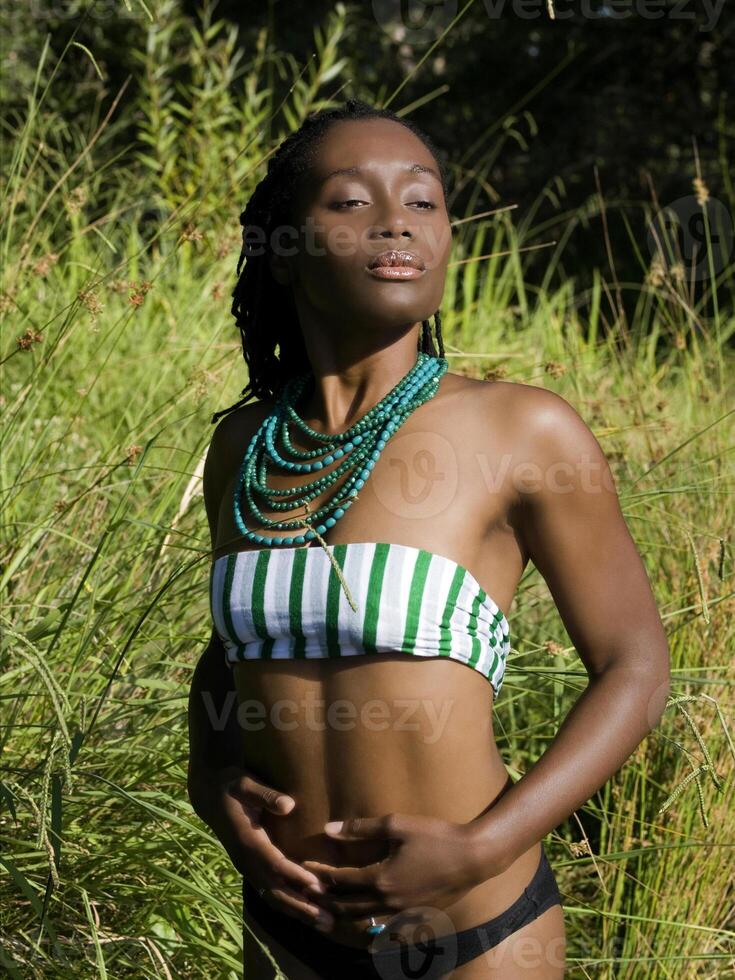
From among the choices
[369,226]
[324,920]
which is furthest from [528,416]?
[324,920]

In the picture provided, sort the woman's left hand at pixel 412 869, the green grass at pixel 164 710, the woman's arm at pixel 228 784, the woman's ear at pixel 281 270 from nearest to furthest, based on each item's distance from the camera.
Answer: the woman's left hand at pixel 412 869 < the woman's arm at pixel 228 784 < the woman's ear at pixel 281 270 < the green grass at pixel 164 710

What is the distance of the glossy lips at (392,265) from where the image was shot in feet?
5.63

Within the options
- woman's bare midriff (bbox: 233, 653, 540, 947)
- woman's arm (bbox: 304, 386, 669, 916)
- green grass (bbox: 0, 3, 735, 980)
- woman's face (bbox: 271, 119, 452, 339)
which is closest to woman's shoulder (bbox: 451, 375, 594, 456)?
woman's arm (bbox: 304, 386, 669, 916)

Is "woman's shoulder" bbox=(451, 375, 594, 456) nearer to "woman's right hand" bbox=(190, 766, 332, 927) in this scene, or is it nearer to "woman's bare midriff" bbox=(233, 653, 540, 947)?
"woman's bare midriff" bbox=(233, 653, 540, 947)

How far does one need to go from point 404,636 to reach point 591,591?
26 cm

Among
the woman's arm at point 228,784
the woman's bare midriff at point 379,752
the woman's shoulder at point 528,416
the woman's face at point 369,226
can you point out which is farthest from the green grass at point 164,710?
the woman's face at point 369,226

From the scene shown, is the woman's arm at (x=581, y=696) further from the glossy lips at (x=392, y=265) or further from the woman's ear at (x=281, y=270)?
the woman's ear at (x=281, y=270)

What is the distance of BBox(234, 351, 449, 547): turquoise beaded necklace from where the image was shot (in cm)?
172

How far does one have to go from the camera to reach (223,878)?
101 inches

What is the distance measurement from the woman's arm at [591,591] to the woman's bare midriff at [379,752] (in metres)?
0.09

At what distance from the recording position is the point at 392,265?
5.65ft

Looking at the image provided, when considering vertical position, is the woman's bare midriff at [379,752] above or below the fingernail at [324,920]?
above

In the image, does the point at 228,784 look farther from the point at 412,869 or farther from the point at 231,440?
the point at 231,440

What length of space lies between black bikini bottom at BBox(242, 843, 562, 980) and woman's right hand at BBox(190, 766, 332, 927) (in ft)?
0.15
